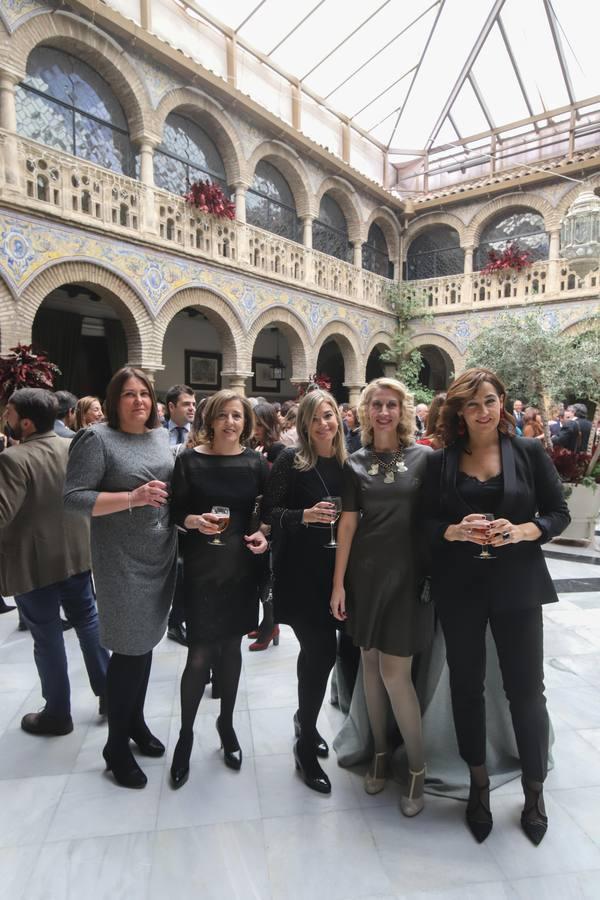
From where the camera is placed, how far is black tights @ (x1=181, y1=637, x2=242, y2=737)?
2486mm

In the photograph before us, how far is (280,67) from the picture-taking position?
1257 cm

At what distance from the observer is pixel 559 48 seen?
45.8 feet

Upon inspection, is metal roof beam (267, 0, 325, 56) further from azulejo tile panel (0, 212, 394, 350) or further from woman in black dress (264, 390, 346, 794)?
woman in black dress (264, 390, 346, 794)

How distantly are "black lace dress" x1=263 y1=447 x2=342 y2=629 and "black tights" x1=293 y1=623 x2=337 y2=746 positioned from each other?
41mm

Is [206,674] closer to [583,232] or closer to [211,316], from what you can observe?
[583,232]

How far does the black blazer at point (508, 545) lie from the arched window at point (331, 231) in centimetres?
1297

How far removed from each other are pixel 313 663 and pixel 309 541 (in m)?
0.58

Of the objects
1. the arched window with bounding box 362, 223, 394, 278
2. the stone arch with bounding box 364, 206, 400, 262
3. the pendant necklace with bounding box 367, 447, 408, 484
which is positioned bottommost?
the pendant necklace with bounding box 367, 447, 408, 484

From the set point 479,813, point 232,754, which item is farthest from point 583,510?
point 232,754

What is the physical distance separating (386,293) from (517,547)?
583 inches

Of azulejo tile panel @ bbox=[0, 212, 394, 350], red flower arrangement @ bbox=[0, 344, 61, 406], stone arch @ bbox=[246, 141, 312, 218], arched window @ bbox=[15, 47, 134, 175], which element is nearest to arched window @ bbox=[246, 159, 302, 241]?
stone arch @ bbox=[246, 141, 312, 218]

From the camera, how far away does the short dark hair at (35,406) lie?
2.80 m

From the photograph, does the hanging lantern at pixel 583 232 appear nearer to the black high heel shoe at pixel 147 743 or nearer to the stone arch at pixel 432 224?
the stone arch at pixel 432 224

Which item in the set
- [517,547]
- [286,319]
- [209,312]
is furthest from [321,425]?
[286,319]
